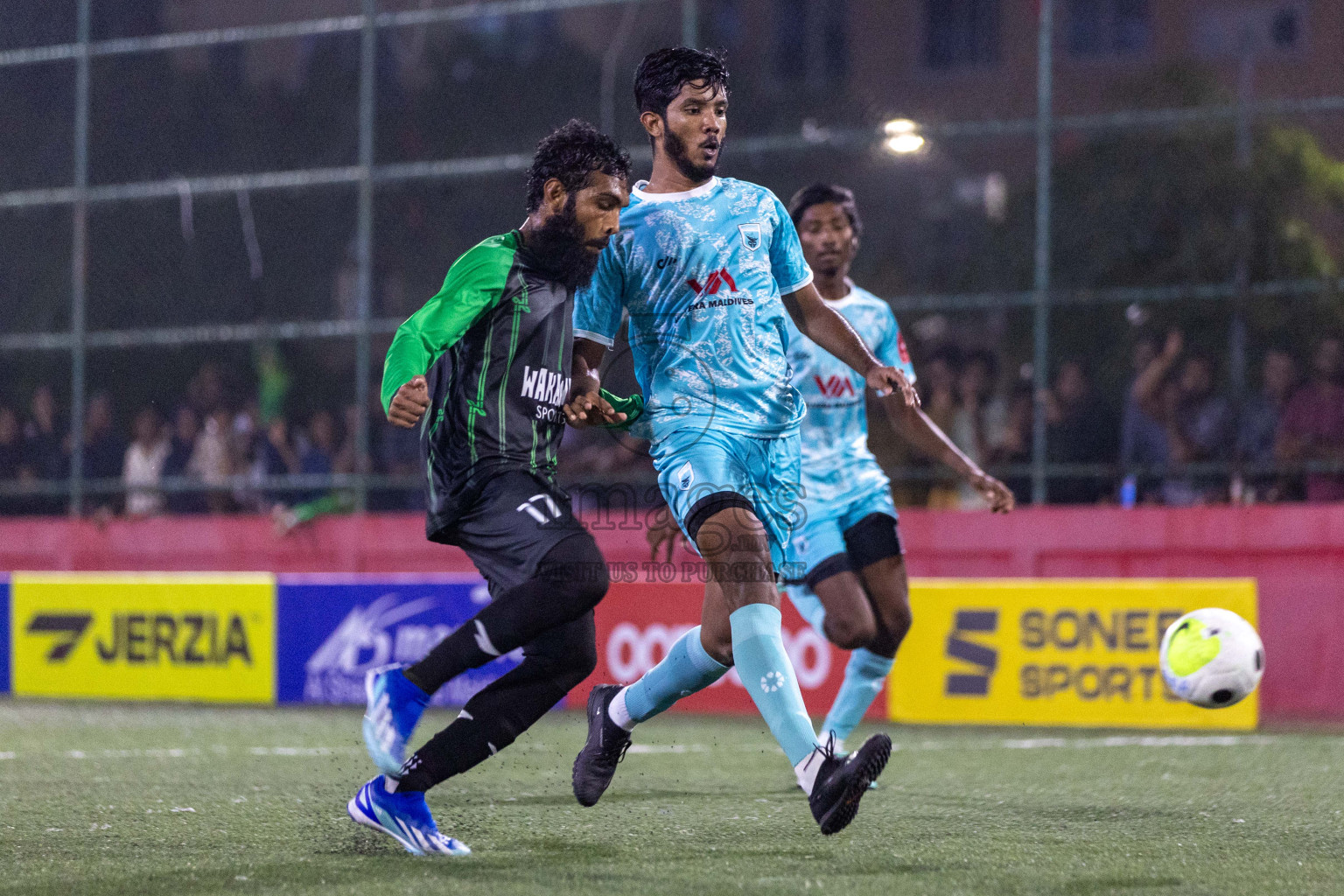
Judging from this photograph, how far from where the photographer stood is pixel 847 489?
6398mm

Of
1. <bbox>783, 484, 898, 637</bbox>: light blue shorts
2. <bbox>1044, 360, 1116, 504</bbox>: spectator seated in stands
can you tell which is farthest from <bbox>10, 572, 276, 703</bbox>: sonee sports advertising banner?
<bbox>783, 484, 898, 637</bbox>: light blue shorts

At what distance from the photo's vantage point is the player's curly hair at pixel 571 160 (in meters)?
4.45

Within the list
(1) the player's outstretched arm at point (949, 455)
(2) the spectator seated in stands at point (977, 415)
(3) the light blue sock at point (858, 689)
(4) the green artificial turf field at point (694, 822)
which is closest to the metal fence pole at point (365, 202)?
(2) the spectator seated in stands at point (977, 415)

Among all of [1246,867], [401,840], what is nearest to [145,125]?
[401,840]

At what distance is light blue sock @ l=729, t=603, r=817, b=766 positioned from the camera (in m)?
4.21

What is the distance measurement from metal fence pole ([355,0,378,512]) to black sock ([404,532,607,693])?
854 cm

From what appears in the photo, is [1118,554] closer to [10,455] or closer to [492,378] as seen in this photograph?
[492,378]

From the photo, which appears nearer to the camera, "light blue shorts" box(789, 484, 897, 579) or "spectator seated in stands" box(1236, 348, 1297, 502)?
"light blue shorts" box(789, 484, 897, 579)

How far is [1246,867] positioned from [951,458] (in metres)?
2.23

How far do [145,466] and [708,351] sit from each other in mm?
9511

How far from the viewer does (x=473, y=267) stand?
14.0 ft

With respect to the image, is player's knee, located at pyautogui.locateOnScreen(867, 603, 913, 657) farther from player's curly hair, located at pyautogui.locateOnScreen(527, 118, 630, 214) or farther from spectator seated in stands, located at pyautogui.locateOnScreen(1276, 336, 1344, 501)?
spectator seated in stands, located at pyautogui.locateOnScreen(1276, 336, 1344, 501)

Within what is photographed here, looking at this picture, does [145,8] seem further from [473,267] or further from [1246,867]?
[1246,867]

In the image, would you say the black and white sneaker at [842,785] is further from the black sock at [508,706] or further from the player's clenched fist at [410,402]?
the player's clenched fist at [410,402]
